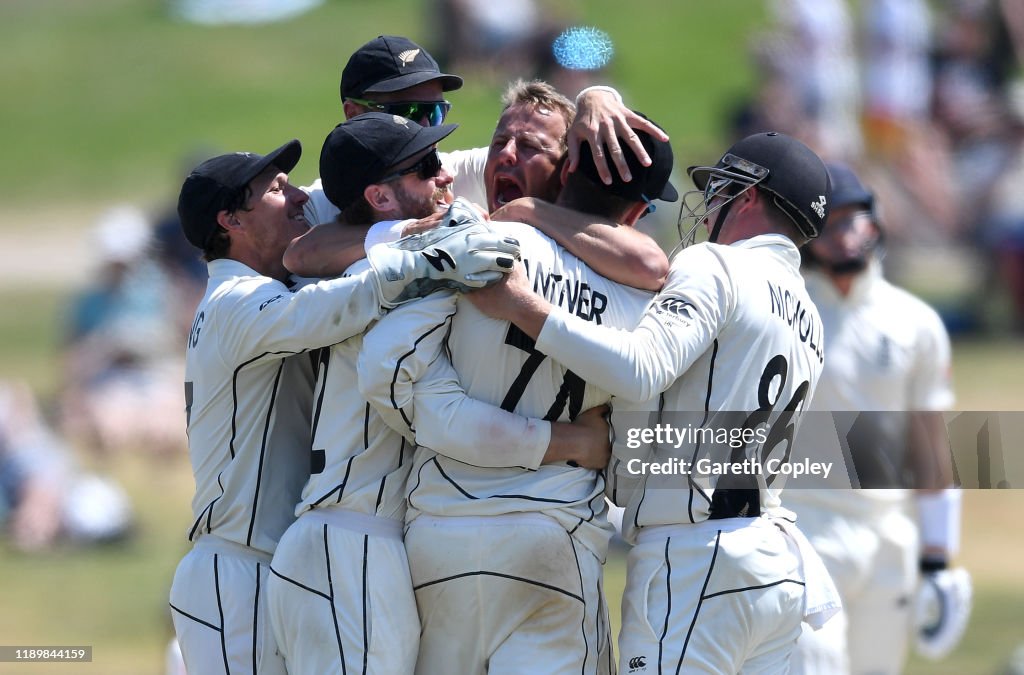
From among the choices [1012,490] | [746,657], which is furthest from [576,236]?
[1012,490]

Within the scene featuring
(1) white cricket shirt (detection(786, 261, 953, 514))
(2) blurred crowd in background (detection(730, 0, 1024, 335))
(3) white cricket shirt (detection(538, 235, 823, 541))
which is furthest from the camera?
(2) blurred crowd in background (detection(730, 0, 1024, 335))

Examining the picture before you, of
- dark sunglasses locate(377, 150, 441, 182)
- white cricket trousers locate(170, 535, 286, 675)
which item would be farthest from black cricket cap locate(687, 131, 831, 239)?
white cricket trousers locate(170, 535, 286, 675)

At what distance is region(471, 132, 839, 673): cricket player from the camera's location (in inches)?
157

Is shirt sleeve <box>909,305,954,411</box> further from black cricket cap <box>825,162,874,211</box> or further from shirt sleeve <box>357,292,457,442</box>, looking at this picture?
shirt sleeve <box>357,292,457,442</box>

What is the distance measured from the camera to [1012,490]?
13750mm

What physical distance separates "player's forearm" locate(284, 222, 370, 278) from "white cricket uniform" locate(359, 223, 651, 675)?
0.99 ft

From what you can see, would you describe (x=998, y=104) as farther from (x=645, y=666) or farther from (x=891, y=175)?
(x=645, y=666)

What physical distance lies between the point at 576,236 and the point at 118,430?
11050 millimetres

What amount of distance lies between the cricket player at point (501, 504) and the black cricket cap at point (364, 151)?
373mm

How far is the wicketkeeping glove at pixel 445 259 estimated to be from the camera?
12.8 feet

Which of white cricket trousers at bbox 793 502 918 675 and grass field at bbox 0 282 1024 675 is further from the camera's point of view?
grass field at bbox 0 282 1024 675

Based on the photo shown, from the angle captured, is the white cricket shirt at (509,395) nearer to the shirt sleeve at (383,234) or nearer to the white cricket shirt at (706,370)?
the white cricket shirt at (706,370)

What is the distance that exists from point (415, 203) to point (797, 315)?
1.20 metres
